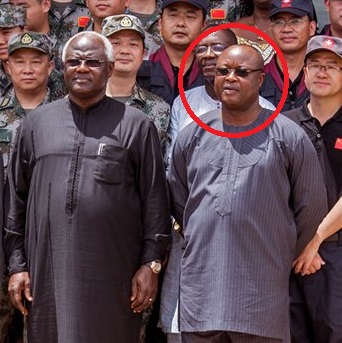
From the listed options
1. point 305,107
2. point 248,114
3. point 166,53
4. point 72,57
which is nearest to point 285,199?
point 248,114

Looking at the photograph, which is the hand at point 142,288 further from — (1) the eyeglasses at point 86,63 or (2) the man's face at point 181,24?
(2) the man's face at point 181,24

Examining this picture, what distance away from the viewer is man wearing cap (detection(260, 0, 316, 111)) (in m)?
5.62

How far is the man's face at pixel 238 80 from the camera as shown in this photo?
179 inches

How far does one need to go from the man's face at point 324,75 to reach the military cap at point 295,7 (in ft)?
2.66

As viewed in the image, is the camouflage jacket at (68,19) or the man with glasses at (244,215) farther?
the camouflage jacket at (68,19)

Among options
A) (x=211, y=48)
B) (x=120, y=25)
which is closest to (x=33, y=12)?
(x=120, y=25)

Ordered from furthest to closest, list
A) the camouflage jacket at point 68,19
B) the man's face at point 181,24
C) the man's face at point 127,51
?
1. the camouflage jacket at point 68,19
2. the man's face at point 181,24
3. the man's face at point 127,51

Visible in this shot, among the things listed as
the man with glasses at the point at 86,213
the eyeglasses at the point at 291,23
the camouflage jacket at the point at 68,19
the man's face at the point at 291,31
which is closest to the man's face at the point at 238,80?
the man with glasses at the point at 86,213

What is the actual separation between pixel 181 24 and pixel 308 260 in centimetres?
210

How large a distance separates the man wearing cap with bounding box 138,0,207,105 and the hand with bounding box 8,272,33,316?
165cm

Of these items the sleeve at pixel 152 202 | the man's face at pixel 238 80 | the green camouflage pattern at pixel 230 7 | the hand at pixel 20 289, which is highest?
the green camouflage pattern at pixel 230 7

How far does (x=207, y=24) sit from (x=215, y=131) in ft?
6.36

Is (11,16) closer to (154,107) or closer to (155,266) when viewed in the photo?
(154,107)

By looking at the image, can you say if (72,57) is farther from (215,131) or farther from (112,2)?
(112,2)
